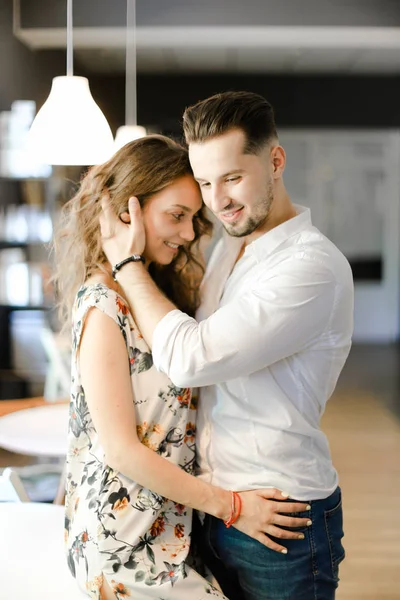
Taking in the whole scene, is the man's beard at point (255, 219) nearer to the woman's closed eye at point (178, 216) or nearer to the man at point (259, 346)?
the man at point (259, 346)

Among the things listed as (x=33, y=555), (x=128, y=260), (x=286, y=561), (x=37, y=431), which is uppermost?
(x=128, y=260)

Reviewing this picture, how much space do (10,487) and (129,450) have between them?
25.8 inches

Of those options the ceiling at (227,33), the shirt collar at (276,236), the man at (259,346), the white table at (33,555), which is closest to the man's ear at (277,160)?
the man at (259,346)

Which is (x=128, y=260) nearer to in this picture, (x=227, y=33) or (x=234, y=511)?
(x=234, y=511)

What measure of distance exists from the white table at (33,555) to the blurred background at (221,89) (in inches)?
67.7

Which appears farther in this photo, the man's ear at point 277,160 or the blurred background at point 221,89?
the blurred background at point 221,89

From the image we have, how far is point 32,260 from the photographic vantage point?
683 cm

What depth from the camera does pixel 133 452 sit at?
148cm

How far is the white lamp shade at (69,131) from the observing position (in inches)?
103

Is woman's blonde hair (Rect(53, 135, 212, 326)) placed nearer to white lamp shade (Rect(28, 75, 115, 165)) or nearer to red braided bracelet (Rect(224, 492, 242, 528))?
red braided bracelet (Rect(224, 492, 242, 528))

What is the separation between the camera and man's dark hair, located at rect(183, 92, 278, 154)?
1.55 m

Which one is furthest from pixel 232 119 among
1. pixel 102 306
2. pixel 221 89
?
pixel 221 89

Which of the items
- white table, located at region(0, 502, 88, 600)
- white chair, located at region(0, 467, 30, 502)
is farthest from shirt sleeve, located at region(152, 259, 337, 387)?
white chair, located at region(0, 467, 30, 502)

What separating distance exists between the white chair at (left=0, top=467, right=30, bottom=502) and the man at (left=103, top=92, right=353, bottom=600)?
1.99 feet
